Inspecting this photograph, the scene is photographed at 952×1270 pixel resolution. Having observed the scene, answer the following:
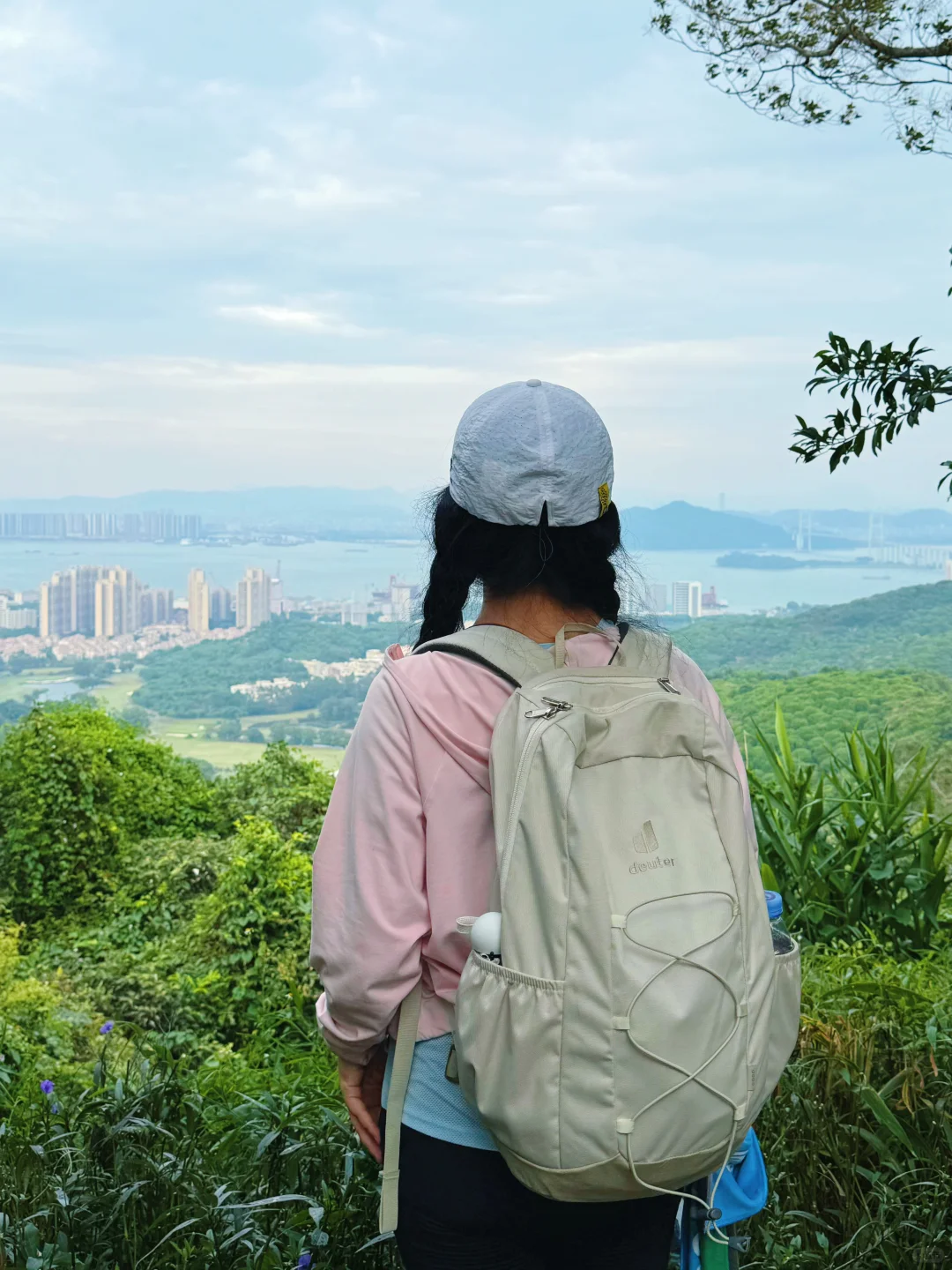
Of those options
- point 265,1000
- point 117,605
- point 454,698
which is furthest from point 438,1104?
point 117,605

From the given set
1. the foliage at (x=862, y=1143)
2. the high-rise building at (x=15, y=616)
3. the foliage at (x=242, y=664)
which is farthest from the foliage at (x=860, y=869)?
the high-rise building at (x=15, y=616)

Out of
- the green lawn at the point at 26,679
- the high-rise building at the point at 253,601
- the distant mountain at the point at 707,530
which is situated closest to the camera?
the distant mountain at the point at 707,530

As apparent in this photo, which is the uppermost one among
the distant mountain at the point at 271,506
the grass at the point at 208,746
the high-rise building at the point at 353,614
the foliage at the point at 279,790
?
the distant mountain at the point at 271,506

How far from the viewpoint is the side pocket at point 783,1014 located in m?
1.02

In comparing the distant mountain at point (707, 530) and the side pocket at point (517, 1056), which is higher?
the distant mountain at point (707, 530)

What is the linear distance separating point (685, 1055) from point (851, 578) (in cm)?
1106

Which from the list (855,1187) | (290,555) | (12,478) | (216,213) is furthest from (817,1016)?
(216,213)

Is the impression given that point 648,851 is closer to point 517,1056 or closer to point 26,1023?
point 517,1056

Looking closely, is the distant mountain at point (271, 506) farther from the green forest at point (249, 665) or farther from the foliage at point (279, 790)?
the foliage at point (279, 790)

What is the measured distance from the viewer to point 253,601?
44.1 feet

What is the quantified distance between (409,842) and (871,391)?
1396mm

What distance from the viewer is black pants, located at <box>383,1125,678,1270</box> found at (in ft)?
3.31

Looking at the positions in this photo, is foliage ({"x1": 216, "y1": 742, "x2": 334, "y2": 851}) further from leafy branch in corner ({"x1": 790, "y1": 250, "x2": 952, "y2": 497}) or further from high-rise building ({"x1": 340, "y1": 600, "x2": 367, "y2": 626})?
high-rise building ({"x1": 340, "y1": 600, "x2": 367, "y2": 626})

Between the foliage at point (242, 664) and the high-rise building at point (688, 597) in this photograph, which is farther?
the foliage at point (242, 664)
